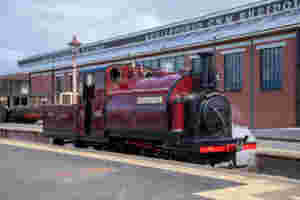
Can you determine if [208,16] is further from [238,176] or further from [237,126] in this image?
[238,176]

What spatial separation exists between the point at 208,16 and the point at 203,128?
29.2 meters

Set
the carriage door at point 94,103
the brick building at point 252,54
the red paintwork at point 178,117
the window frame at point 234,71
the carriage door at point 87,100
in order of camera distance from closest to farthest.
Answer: the red paintwork at point 178,117
the carriage door at point 94,103
the carriage door at point 87,100
the brick building at point 252,54
the window frame at point 234,71

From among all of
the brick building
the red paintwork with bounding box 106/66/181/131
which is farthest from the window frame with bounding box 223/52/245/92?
→ the red paintwork with bounding box 106/66/181/131

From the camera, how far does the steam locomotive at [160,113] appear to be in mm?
10195

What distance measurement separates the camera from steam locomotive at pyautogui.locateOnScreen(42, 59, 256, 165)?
10195mm

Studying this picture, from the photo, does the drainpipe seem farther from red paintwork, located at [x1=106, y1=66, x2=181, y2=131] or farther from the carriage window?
the carriage window

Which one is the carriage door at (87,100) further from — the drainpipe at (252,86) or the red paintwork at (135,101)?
the drainpipe at (252,86)

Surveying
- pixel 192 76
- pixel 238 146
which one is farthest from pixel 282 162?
pixel 192 76

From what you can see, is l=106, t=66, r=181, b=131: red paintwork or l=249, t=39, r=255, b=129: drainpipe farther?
l=249, t=39, r=255, b=129: drainpipe

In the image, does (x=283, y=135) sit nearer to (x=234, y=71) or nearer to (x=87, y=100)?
(x=234, y=71)

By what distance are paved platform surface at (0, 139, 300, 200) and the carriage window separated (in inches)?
137

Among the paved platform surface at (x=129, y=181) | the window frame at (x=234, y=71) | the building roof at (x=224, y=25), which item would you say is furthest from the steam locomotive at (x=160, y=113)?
the window frame at (x=234, y=71)

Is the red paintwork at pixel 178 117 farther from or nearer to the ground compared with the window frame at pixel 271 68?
nearer to the ground

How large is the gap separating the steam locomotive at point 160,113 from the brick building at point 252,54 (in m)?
11.0
